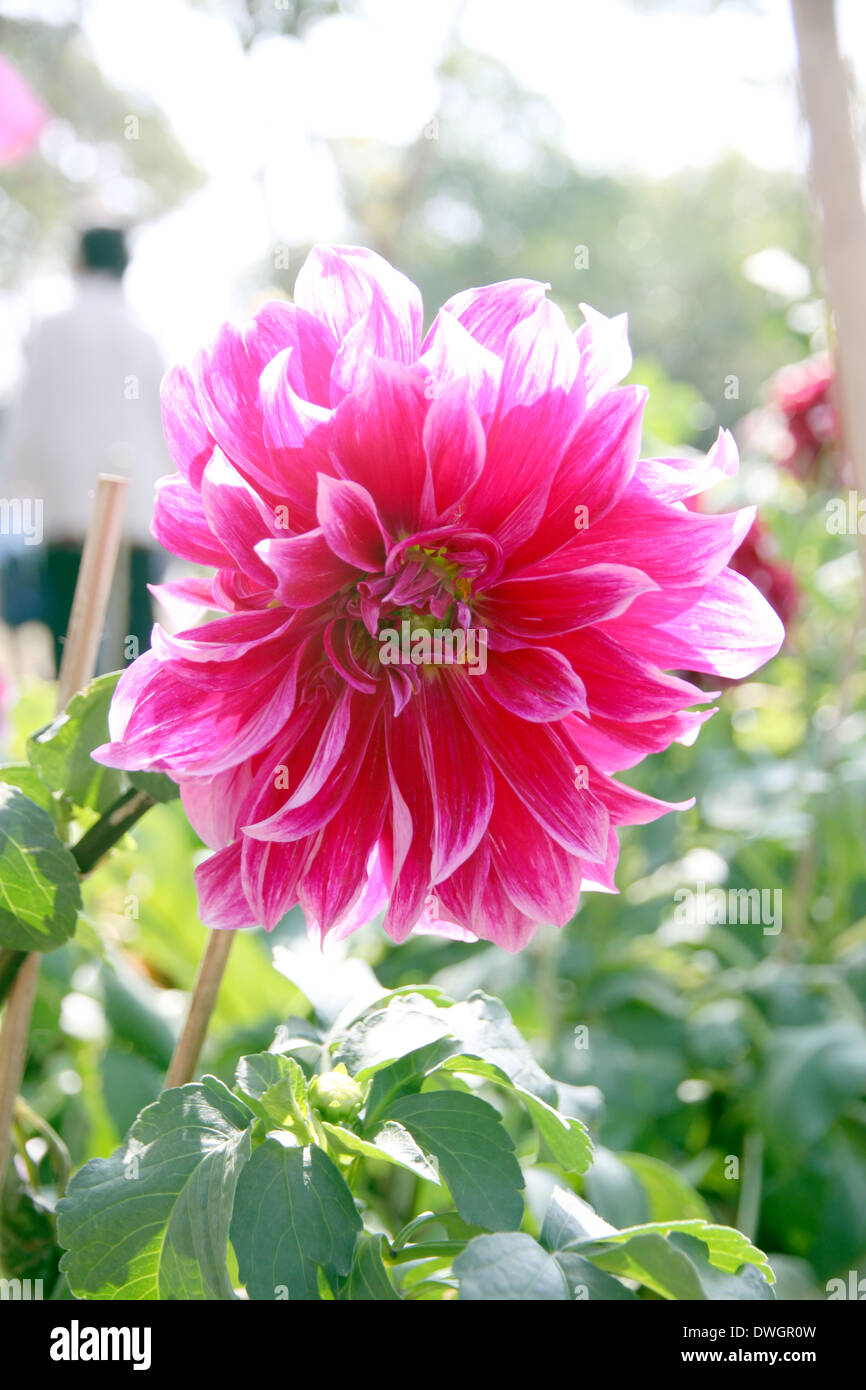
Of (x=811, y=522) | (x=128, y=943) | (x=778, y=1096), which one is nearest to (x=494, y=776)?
(x=778, y=1096)

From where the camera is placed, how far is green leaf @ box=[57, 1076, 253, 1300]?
1.28 ft

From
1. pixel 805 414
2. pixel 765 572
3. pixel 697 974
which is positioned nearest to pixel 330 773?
pixel 765 572

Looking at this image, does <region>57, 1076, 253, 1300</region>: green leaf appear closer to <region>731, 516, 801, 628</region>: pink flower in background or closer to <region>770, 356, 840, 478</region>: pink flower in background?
<region>731, 516, 801, 628</region>: pink flower in background

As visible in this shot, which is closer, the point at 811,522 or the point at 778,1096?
the point at 778,1096

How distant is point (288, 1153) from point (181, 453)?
0.24 metres

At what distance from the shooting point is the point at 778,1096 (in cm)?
113

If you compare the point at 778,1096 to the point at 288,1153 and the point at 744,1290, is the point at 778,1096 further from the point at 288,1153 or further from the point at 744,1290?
the point at 288,1153

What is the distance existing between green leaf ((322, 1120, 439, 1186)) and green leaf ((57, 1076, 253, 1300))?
0.03 m

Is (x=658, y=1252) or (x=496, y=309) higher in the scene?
(x=496, y=309)

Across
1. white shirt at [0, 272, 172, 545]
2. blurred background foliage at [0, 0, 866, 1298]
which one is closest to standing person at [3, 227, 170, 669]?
white shirt at [0, 272, 172, 545]

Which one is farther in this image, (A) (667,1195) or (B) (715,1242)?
(A) (667,1195)

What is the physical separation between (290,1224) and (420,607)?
21 cm

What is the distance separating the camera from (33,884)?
Answer: 0.43 m

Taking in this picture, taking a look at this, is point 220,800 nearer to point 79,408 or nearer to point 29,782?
point 29,782
